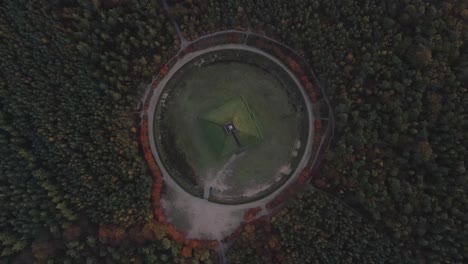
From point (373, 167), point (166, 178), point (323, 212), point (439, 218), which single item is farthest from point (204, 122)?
point (439, 218)

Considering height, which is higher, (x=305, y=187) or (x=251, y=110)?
(x=251, y=110)

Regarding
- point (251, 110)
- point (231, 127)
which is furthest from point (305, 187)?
point (251, 110)

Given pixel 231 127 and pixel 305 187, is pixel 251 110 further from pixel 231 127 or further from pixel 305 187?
pixel 305 187

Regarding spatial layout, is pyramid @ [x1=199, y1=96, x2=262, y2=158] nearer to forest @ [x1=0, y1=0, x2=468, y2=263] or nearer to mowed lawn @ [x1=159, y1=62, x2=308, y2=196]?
mowed lawn @ [x1=159, y1=62, x2=308, y2=196]

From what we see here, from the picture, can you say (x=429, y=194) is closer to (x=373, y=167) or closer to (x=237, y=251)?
(x=373, y=167)

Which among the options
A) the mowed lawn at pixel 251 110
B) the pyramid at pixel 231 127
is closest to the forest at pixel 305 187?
the mowed lawn at pixel 251 110

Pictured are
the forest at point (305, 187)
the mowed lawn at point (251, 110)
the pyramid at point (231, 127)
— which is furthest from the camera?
the mowed lawn at point (251, 110)

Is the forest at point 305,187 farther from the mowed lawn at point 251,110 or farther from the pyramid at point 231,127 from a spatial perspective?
the pyramid at point 231,127
